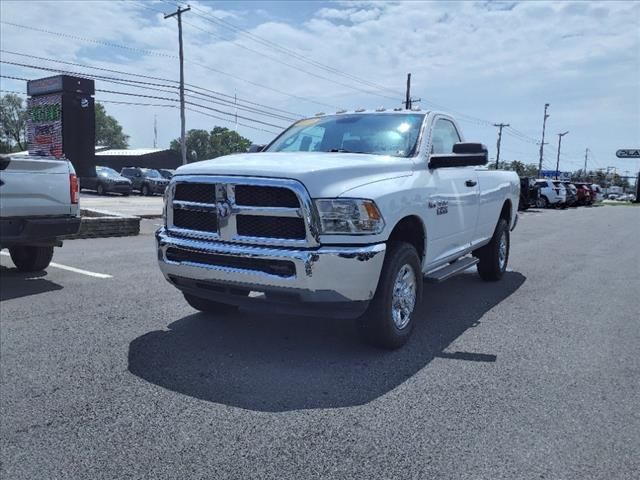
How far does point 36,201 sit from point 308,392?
4.69 metres

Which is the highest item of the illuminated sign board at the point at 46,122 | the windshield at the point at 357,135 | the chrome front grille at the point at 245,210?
the illuminated sign board at the point at 46,122

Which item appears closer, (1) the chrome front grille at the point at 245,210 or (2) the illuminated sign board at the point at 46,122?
(1) the chrome front grille at the point at 245,210

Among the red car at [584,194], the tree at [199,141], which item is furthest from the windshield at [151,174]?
the tree at [199,141]

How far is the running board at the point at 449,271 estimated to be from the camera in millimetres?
4879

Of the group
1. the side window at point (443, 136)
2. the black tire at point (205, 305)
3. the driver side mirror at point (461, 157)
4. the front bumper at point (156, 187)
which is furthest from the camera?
the front bumper at point (156, 187)

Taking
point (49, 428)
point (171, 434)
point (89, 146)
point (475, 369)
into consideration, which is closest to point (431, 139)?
point (475, 369)

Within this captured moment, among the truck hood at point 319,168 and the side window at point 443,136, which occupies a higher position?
the side window at point 443,136

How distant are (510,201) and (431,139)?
9.64 ft

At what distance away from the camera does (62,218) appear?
6.69 m

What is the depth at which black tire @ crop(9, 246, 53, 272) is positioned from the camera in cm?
726

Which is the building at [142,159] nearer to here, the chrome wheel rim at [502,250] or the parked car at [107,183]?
the parked car at [107,183]

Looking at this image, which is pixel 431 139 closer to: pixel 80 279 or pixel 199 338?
pixel 199 338

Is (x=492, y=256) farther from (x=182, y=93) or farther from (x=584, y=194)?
(x=584, y=194)

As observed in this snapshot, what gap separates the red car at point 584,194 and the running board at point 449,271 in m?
39.8
